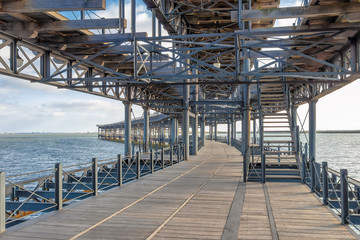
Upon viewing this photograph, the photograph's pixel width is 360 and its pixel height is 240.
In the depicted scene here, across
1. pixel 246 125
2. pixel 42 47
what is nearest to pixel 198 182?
pixel 42 47

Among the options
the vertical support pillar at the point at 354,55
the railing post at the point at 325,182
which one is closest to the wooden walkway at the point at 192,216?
the railing post at the point at 325,182

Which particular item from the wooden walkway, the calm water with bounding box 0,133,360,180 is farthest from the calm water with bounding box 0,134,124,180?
the wooden walkway

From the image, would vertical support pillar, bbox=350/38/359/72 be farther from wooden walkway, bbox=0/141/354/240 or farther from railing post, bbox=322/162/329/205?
wooden walkway, bbox=0/141/354/240

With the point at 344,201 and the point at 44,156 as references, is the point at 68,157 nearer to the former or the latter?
the point at 44,156

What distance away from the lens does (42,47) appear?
1319cm

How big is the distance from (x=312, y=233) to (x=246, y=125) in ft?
50.0

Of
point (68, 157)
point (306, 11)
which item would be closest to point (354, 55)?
point (306, 11)

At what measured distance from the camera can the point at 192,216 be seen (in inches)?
325

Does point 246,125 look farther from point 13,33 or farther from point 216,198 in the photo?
point 13,33

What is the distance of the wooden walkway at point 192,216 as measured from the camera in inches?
270

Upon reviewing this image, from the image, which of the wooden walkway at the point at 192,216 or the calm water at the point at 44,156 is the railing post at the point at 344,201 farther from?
the calm water at the point at 44,156

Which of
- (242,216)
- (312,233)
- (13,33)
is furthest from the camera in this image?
(13,33)

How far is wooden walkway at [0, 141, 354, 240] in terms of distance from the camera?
6.85 metres

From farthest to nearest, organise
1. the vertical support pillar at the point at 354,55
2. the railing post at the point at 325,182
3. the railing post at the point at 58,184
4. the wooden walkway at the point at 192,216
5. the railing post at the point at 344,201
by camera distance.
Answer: the vertical support pillar at the point at 354,55 → the railing post at the point at 325,182 → the railing post at the point at 58,184 → the railing post at the point at 344,201 → the wooden walkway at the point at 192,216
